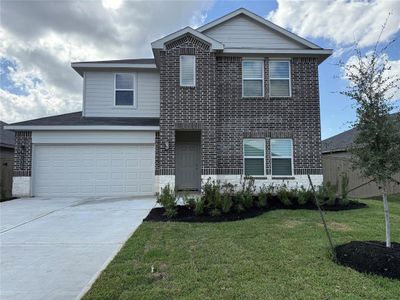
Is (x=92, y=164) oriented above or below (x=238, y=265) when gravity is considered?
above

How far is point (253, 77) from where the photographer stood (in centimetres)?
1308

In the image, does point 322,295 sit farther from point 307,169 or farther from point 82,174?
point 82,174

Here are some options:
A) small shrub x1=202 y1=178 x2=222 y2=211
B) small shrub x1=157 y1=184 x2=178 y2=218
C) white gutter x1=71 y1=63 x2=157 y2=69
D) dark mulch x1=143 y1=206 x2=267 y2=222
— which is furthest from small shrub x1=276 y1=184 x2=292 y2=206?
white gutter x1=71 y1=63 x2=157 y2=69

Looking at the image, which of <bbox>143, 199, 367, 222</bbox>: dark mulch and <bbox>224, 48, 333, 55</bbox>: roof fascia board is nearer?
<bbox>143, 199, 367, 222</bbox>: dark mulch

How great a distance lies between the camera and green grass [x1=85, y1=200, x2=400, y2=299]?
377 cm

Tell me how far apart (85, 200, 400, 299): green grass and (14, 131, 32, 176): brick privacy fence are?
26.3 ft

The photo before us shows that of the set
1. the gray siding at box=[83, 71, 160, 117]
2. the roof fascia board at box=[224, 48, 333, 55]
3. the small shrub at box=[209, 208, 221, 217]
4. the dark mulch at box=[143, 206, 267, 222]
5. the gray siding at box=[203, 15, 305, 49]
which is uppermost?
the gray siding at box=[203, 15, 305, 49]

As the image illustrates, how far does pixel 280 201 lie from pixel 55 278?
762cm

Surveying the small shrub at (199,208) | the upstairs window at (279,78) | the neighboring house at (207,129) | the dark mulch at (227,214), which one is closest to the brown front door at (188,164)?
the neighboring house at (207,129)

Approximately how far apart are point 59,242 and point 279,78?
10469 mm

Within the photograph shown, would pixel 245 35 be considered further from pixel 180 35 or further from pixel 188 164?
pixel 188 164

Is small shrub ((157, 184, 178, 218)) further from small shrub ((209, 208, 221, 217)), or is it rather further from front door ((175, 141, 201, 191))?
front door ((175, 141, 201, 191))

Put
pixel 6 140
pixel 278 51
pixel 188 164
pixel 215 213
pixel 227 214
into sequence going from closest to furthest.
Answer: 1. pixel 215 213
2. pixel 227 214
3. pixel 278 51
4. pixel 188 164
5. pixel 6 140

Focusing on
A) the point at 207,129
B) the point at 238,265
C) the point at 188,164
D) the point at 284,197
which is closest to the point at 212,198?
the point at 284,197
